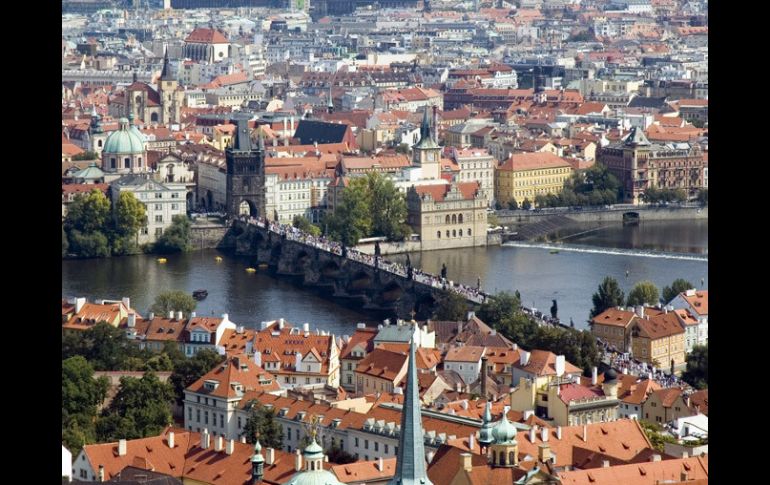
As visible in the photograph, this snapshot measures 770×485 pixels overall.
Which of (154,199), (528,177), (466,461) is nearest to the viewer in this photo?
(466,461)

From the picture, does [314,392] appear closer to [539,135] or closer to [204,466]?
[204,466]

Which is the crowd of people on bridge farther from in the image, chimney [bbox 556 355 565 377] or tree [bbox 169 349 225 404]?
tree [bbox 169 349 225 404]

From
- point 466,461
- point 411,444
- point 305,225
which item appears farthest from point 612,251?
point 411,444

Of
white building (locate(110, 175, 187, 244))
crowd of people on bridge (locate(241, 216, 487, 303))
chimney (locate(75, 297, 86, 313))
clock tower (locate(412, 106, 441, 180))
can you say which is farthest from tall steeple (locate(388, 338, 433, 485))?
clock tower (locate(412, 106, 441, 180))

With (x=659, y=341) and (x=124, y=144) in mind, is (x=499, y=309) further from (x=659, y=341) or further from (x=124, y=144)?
(x=124, y=144)
